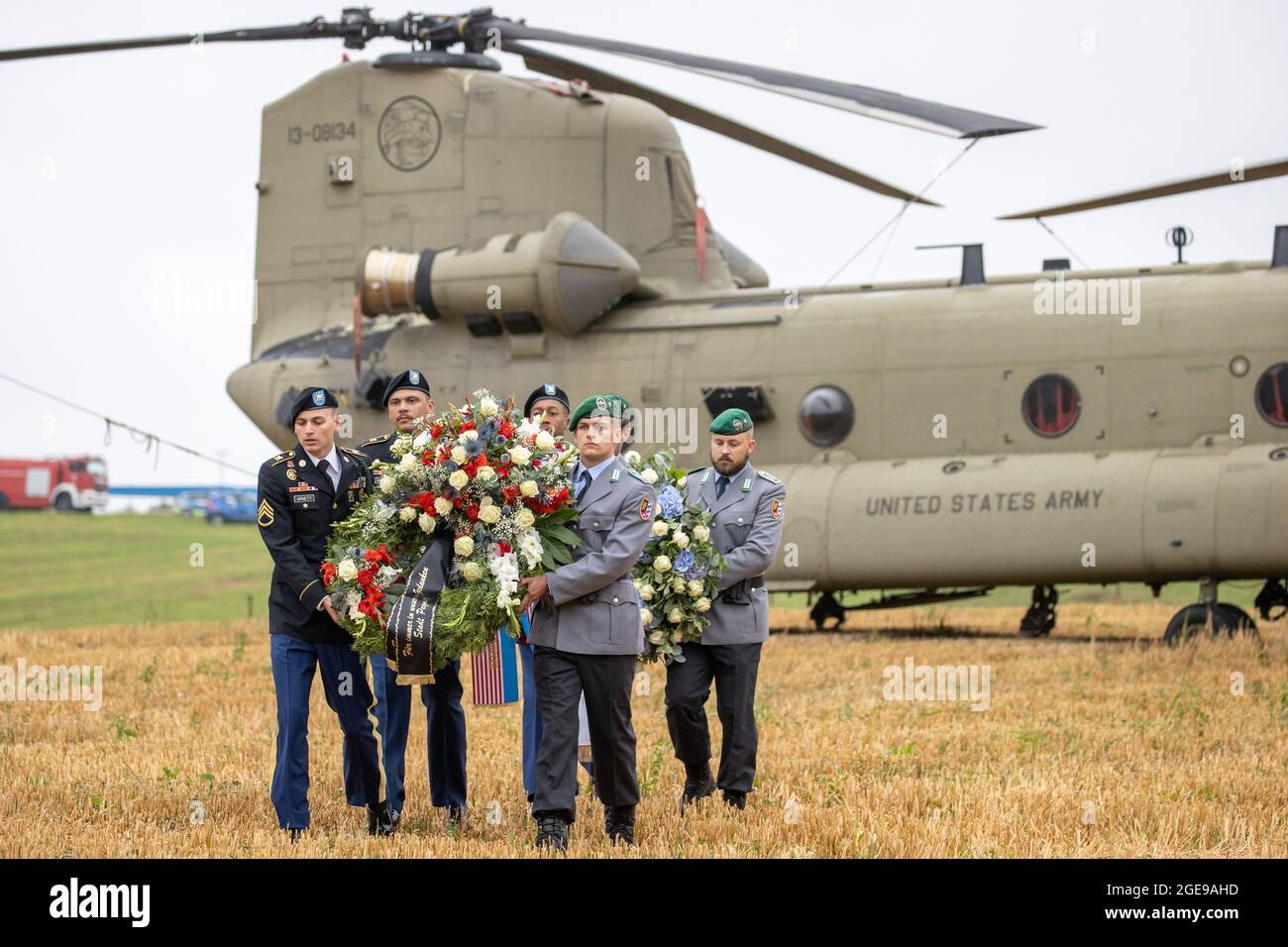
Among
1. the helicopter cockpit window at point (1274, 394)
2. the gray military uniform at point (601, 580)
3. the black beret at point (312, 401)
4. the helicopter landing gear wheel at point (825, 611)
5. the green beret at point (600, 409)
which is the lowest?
the helicopter landing gear wheel at point (825, 611)

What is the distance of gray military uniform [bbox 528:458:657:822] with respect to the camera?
6.78m

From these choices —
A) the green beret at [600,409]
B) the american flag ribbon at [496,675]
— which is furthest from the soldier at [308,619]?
the green beret at [600,409]

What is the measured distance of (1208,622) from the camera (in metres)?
13.7

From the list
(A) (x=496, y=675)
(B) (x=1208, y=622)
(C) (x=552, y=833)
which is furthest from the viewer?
(B) (x=1208, y=622)

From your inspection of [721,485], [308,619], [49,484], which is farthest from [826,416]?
[49,484]

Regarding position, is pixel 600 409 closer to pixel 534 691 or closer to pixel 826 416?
pixel 534 691

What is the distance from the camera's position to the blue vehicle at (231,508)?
4472cm

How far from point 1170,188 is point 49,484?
39.8m

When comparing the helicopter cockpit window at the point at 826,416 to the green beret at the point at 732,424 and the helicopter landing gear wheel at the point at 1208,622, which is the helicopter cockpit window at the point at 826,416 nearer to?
the helicopter landing gear wheel at the point at 1208,622

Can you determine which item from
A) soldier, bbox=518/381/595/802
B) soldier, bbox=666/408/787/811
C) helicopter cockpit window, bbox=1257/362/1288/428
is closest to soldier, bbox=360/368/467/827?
soldier, bbox=518/381/595/802

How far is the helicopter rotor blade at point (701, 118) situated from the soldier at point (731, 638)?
664cm

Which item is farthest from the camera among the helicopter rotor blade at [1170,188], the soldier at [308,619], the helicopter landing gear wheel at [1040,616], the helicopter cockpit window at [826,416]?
the helicopter landing gear wheel at [1040,616]

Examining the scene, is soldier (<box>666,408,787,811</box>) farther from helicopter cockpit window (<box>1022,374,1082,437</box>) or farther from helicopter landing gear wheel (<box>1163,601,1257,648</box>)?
helicopter landing gear wheel (<box>1163,601,1257,648</box>)
